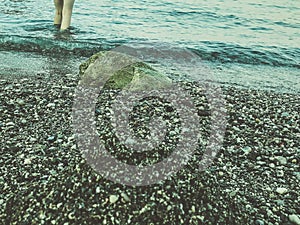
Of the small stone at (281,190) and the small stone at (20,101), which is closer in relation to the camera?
the small stone at (281,190)

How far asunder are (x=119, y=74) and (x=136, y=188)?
95.0 inches

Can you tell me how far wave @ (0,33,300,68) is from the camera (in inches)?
302

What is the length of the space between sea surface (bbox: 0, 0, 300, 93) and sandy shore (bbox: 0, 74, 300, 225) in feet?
7.97

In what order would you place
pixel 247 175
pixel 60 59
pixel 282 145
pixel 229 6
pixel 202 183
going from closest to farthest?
Answer: pixel 202 183
pixel 247 175
pixel 282 145
pixel 60 59
pixel 229 6

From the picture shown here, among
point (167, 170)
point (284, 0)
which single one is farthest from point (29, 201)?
point (284, 0)

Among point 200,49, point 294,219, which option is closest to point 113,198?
point 294,219

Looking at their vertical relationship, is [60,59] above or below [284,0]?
below

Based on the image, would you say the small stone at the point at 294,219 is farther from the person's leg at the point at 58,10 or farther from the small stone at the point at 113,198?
the person's leg at the point at 58,10

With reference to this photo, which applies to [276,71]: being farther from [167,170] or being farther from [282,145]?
[167,170]

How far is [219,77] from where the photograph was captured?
6406mm

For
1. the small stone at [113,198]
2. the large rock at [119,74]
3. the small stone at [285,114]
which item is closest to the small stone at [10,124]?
the large rock at [119,74]

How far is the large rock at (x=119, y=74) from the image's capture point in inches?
166

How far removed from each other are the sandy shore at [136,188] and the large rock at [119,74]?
3.13ft

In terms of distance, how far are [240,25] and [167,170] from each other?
38.5 ft
